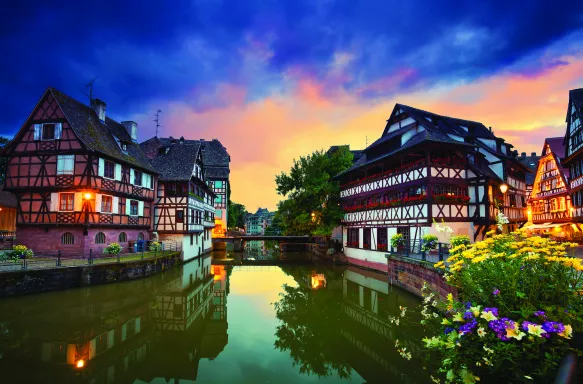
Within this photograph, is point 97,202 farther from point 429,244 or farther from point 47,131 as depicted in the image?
point 429,244

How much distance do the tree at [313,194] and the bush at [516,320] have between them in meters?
30.3

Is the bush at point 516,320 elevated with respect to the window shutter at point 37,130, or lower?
lower

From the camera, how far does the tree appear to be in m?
36.8

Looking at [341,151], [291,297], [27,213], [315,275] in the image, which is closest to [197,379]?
[291,297]

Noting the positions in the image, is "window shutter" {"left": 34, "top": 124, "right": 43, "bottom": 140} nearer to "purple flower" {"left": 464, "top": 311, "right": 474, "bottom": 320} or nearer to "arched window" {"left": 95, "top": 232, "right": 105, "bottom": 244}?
"arched window" {"left": 95, "top": 232, "right": 105, "bottom": 244}

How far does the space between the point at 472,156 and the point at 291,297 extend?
1879 centimetres

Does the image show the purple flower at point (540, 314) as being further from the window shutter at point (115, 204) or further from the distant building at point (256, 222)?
the distant building at point (256, 222)

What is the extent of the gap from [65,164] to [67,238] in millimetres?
5275

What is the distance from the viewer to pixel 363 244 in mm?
31812

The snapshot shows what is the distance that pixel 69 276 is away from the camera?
1902 centimetres

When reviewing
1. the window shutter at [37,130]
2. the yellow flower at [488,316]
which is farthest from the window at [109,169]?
the yellow flower at [488,316]

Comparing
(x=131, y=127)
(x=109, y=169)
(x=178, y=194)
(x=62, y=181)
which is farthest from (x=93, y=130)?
(x=178, y=194)

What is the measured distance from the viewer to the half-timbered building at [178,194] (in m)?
33.2

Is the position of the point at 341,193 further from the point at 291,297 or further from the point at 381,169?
the point at 291,297
